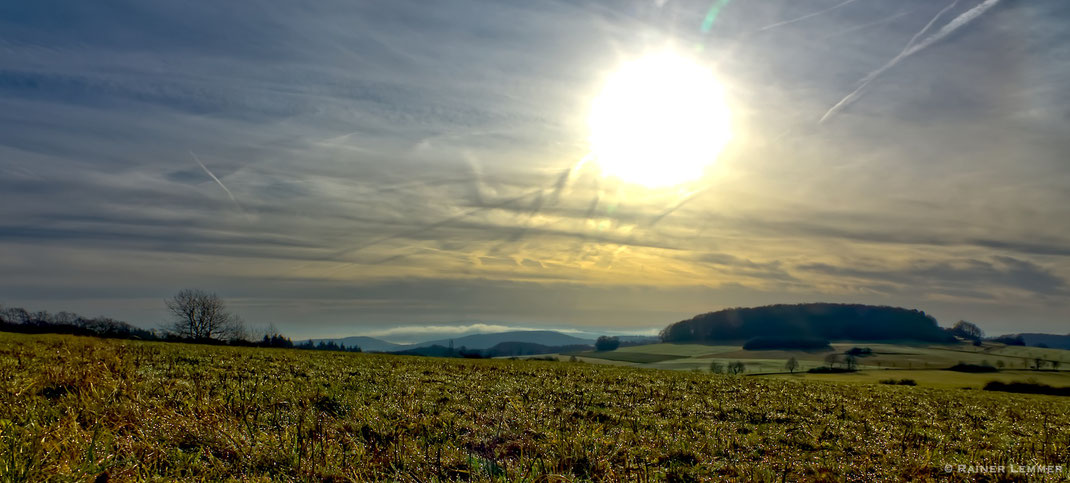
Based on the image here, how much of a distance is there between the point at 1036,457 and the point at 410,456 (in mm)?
10317

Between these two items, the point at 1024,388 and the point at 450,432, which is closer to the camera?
the point at 450,432

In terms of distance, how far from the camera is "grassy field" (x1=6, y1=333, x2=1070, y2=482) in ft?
21.1

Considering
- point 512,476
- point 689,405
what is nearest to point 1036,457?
point 689,405

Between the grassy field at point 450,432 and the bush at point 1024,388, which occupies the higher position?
the grassy field at point 450,432

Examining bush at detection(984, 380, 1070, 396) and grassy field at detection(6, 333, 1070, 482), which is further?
bush at detection(984, 380, 1070, 396)

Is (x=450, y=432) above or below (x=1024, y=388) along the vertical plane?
above

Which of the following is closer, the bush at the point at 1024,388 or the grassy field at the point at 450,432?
the grassy field at the point at 450,432

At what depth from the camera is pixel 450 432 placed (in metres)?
8.45

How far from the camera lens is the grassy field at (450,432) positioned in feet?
21.1

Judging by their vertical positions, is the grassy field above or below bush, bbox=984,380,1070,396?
above

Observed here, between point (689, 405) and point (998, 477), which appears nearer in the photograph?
point (998, 477)

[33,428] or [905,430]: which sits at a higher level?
[33,428]

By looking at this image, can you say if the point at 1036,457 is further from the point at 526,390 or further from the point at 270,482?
the point at 270,482

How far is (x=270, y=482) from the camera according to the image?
5797 millimetres
